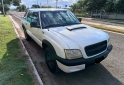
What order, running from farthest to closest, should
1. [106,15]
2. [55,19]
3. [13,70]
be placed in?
[106,15] < [55,19] < [13,70]

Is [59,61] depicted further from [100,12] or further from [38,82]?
[100,12]

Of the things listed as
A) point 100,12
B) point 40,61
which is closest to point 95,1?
point 100,12

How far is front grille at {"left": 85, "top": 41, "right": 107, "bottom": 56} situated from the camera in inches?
133

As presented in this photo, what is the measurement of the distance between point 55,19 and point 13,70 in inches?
85.5

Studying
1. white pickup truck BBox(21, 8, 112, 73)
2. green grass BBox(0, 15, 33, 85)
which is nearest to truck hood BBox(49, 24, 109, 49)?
white pickup truck BBox(21, 8, 112, 73)

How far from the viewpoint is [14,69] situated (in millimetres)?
4074

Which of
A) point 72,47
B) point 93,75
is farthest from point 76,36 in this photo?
point 93,75

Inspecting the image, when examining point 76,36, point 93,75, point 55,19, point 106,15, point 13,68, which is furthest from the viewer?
point 106,15

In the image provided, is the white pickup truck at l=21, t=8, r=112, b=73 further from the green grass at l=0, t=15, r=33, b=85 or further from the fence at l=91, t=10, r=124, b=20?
the fence at l=91, t=10, r=124, b=20

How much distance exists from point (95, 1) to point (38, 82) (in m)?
31.6

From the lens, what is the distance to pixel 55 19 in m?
4.74

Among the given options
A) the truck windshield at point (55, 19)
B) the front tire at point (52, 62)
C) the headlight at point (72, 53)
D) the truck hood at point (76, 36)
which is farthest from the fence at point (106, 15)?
the headlight at point (72, 53)

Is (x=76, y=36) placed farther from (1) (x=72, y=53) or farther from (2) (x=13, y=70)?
(2) (x=13, y=70)

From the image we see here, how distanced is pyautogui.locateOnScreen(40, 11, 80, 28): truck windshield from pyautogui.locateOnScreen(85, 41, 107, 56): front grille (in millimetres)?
1535
